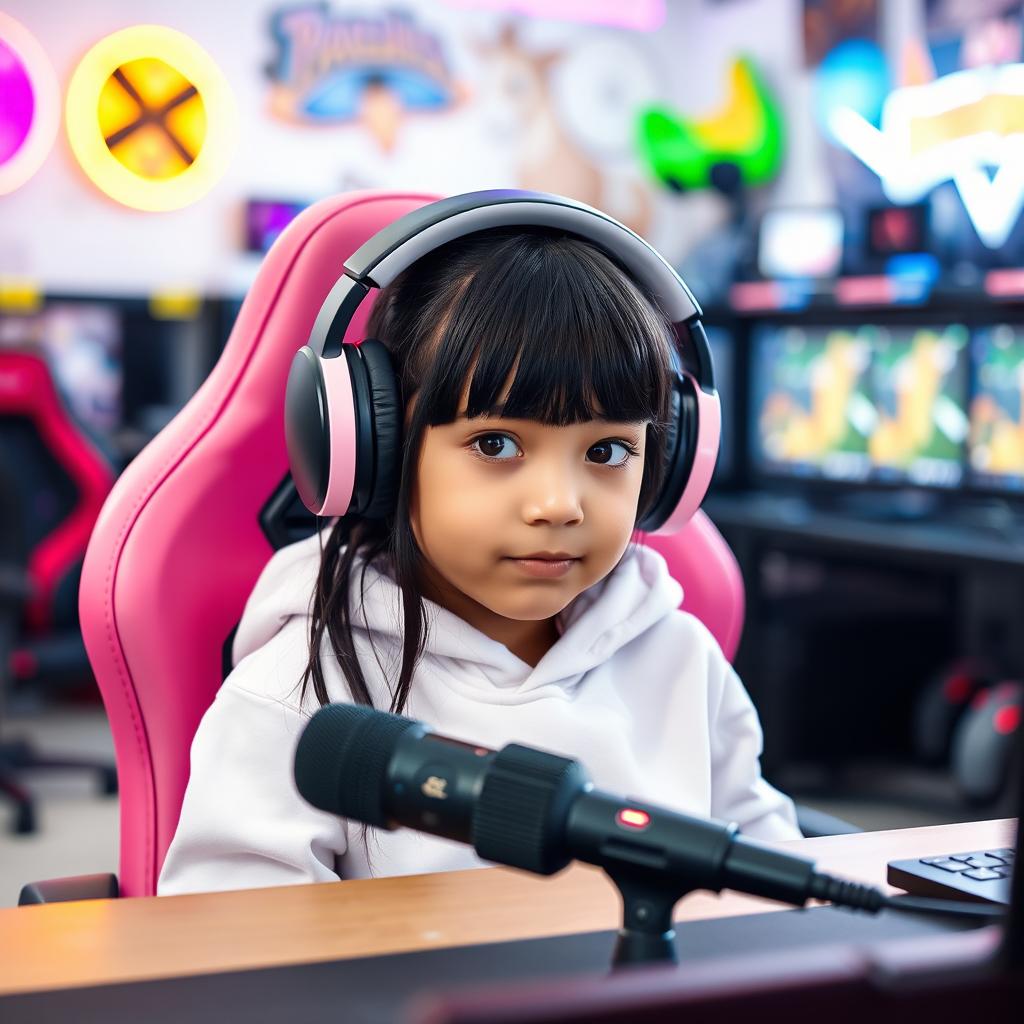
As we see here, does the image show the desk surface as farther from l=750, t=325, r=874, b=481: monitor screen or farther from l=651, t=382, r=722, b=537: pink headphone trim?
l=651, t=382, r=722, b=537: pink headphone trim

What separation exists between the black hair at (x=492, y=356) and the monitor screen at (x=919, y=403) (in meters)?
2.00

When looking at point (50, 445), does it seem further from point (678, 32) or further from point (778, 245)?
point (678, 32)

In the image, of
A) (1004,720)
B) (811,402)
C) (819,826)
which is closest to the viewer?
(819,826)

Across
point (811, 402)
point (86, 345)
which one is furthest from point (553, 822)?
point (86, 345)

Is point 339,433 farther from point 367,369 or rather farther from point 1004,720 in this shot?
point 1004,720

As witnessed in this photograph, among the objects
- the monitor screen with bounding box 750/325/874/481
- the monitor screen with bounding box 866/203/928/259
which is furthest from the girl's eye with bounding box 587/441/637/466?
the monitor screen with bounding box 866/203/928/259

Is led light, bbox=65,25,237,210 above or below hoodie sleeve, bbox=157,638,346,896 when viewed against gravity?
above

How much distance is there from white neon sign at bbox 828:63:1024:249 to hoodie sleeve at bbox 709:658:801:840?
2.34 metres

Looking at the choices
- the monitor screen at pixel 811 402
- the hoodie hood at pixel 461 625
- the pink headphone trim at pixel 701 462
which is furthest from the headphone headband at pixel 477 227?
the monitor screen at pixel 811 402

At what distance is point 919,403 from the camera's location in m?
2.86

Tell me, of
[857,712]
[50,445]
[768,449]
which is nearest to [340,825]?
[50,445]

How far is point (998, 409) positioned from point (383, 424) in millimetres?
2128

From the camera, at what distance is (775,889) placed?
47cm

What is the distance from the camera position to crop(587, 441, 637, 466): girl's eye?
87cm
